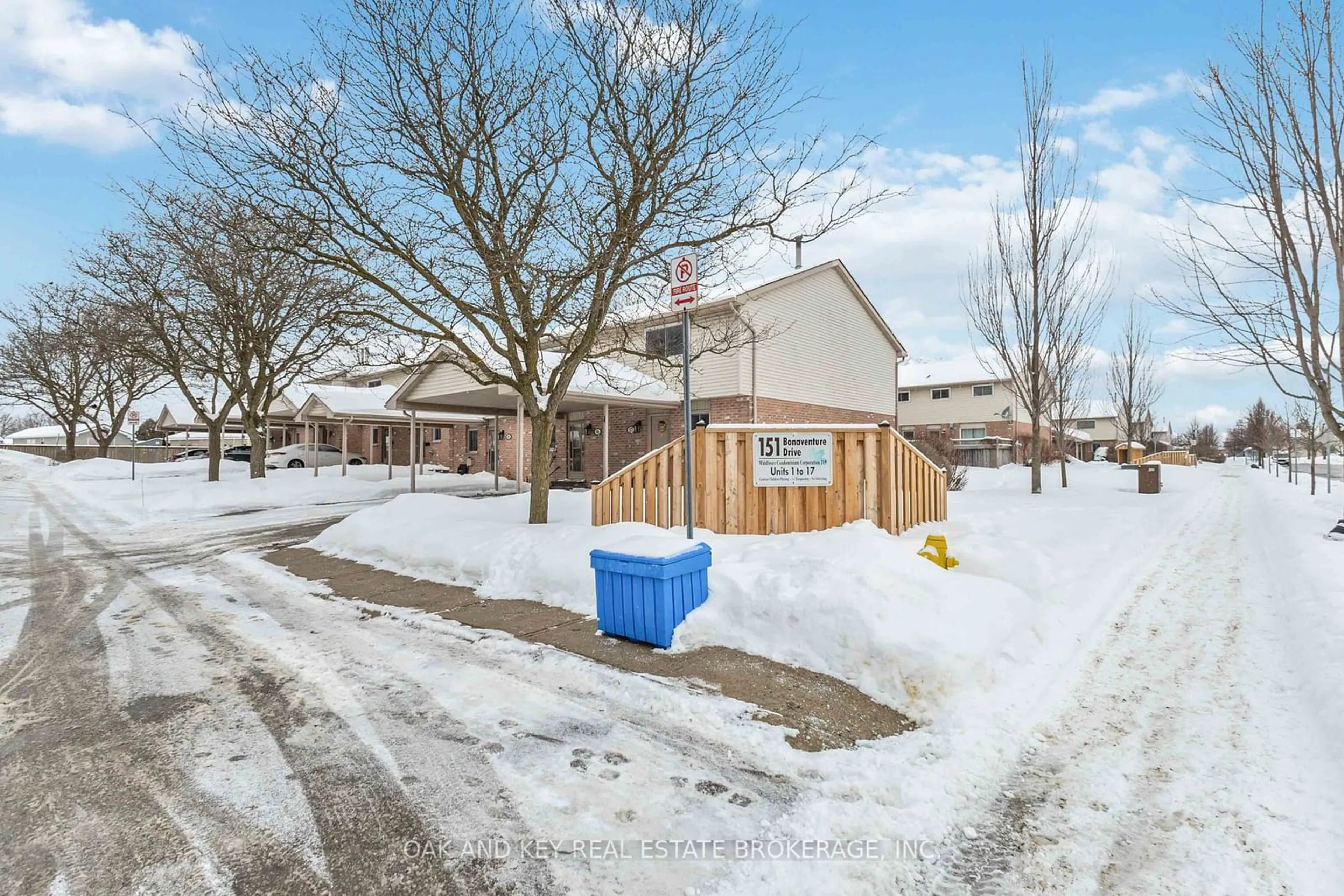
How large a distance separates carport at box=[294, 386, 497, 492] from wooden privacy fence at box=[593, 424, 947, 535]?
37.4ft

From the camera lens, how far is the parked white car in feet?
95.5

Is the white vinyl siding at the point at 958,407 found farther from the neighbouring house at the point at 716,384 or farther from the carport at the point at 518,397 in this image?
the carport at the point at 518,397

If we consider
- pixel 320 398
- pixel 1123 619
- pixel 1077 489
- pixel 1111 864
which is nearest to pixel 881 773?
pixel 1111 864

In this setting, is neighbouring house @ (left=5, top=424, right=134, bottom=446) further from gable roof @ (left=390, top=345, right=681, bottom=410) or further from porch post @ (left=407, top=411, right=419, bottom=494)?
gable roof @ (left=390, top=345, right=681, bottom=410)

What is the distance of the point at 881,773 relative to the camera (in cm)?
303

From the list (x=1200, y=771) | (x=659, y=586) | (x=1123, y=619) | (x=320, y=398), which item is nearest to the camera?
(x=1200, y=771)

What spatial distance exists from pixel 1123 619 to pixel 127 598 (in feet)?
32.4

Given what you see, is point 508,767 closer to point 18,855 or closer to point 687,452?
point 18,855

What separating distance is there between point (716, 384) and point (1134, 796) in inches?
626

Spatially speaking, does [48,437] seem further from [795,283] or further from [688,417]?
[688,417]

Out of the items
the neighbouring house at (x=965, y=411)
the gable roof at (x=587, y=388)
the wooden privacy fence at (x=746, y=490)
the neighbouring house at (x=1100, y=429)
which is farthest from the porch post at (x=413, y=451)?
the neighbouring house at (x=1100, y=429)

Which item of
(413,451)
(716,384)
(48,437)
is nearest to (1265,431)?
(716,384)

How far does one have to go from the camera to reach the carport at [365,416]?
Result: 845 inches

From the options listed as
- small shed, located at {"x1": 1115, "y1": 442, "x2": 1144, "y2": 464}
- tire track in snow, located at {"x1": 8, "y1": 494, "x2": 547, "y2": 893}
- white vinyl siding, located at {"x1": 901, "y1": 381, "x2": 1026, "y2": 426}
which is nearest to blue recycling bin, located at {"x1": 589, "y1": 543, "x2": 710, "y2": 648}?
tire track in snow, located at {"x1": 8, "y1": 494, "x2": 547, "y2": 893}
